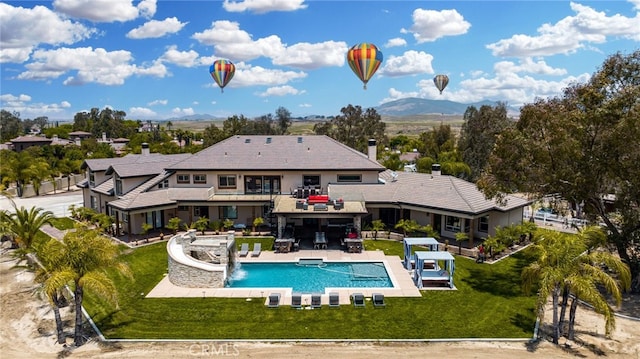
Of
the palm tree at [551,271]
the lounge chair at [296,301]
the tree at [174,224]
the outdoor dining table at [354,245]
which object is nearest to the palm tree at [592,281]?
the palm tree at [551,271]

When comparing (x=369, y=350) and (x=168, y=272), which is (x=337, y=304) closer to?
(x=369, y=350)

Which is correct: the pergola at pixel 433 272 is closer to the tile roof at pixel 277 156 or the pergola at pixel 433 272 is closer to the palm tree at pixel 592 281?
the palm tree at pixel 592 281

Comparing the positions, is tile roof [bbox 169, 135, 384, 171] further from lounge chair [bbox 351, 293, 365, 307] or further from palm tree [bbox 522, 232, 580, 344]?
palm tree [bbox 522, 232, 580, 344]

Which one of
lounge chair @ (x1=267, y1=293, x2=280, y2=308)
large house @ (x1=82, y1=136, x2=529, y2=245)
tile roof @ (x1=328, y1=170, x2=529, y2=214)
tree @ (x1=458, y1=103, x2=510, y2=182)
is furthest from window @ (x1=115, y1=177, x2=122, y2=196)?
tree @ (x1=458, y1=103, x2=510, y2=182)

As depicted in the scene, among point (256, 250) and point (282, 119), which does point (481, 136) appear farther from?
point (282, 119)

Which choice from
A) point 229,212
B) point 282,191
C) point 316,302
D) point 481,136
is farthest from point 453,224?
point 481,136

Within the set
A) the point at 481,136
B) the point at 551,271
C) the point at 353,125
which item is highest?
the point at 353,125

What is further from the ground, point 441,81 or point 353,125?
point 441,81
